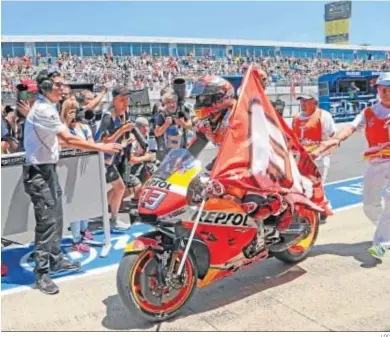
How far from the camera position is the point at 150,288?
11.5 feet

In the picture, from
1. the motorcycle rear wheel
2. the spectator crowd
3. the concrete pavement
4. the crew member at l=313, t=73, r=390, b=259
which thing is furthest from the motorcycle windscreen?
the spectator crowd

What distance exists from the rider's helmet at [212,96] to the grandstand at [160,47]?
3026 cm

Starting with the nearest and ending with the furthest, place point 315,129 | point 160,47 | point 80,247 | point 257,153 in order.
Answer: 1. point 257,153
2. point 80,247
3. point 315,129
4. point 160,47

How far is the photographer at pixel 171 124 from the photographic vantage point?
7.28 meters

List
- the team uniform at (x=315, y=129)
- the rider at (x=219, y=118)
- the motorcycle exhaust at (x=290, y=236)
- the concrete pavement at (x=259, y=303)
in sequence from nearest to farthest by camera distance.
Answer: the concrete pavement at (x=259, y=303) < the rider at (x=219, y=118) < the motorcycle exhaust at (x=290, y=236) < the team uniform at (x=315, y=129)

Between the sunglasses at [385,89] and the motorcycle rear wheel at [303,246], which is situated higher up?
the sunglasses at [385,89]

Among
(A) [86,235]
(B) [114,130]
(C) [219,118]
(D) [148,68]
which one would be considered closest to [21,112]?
(B) [114,130]

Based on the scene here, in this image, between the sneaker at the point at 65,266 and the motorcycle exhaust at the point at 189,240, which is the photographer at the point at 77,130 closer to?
the sneaker at the point at 65,266

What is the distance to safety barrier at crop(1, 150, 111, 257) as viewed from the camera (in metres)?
4.67

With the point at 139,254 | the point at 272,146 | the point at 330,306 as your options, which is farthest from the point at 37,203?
the point at 330,306

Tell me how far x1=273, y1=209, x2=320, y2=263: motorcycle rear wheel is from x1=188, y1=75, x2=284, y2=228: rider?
787 millimetres

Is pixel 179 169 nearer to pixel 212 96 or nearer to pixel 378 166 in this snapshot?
pixel 212 96

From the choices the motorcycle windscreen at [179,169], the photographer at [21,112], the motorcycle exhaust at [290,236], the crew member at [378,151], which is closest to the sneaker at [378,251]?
the crew member at [378,151]

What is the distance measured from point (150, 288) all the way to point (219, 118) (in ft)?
4.73
